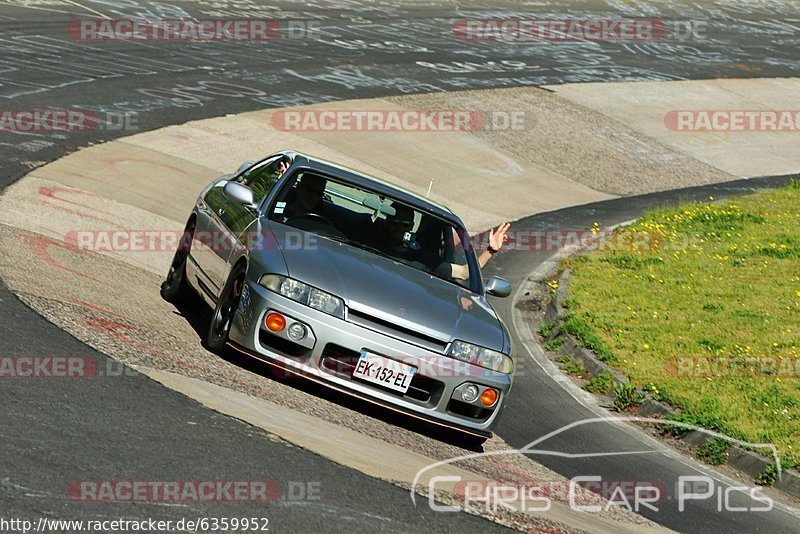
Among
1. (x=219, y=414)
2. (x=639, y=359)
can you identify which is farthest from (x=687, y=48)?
(x=219, y=414)

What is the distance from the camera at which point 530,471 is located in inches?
324

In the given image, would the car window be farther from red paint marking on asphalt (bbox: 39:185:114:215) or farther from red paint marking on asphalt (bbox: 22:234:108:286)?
red paint marking on asphalt (bbox: 39:185:114:215)

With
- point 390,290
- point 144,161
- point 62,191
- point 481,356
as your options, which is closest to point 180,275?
point 390,290

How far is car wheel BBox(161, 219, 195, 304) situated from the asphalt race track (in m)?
1.55

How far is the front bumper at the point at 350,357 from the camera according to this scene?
7.60m

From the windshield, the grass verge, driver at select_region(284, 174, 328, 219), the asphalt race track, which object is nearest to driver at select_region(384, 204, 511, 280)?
the windshield

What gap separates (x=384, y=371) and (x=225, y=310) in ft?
4.38

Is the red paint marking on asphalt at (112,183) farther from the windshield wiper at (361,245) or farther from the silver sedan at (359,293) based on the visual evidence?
the windshield wiper at (361,245)

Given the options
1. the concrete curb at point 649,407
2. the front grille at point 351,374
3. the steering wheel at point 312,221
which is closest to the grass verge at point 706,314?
the concrete curb at point 649,407

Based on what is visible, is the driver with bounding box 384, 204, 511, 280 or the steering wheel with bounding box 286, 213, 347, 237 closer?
the steering wheel with bounding box 286, 213, 347, 237

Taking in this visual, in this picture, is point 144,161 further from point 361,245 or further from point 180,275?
point 361,245

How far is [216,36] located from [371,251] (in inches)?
742

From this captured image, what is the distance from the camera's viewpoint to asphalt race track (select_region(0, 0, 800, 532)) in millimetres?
5977

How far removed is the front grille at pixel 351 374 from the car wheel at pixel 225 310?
0.80 metres
